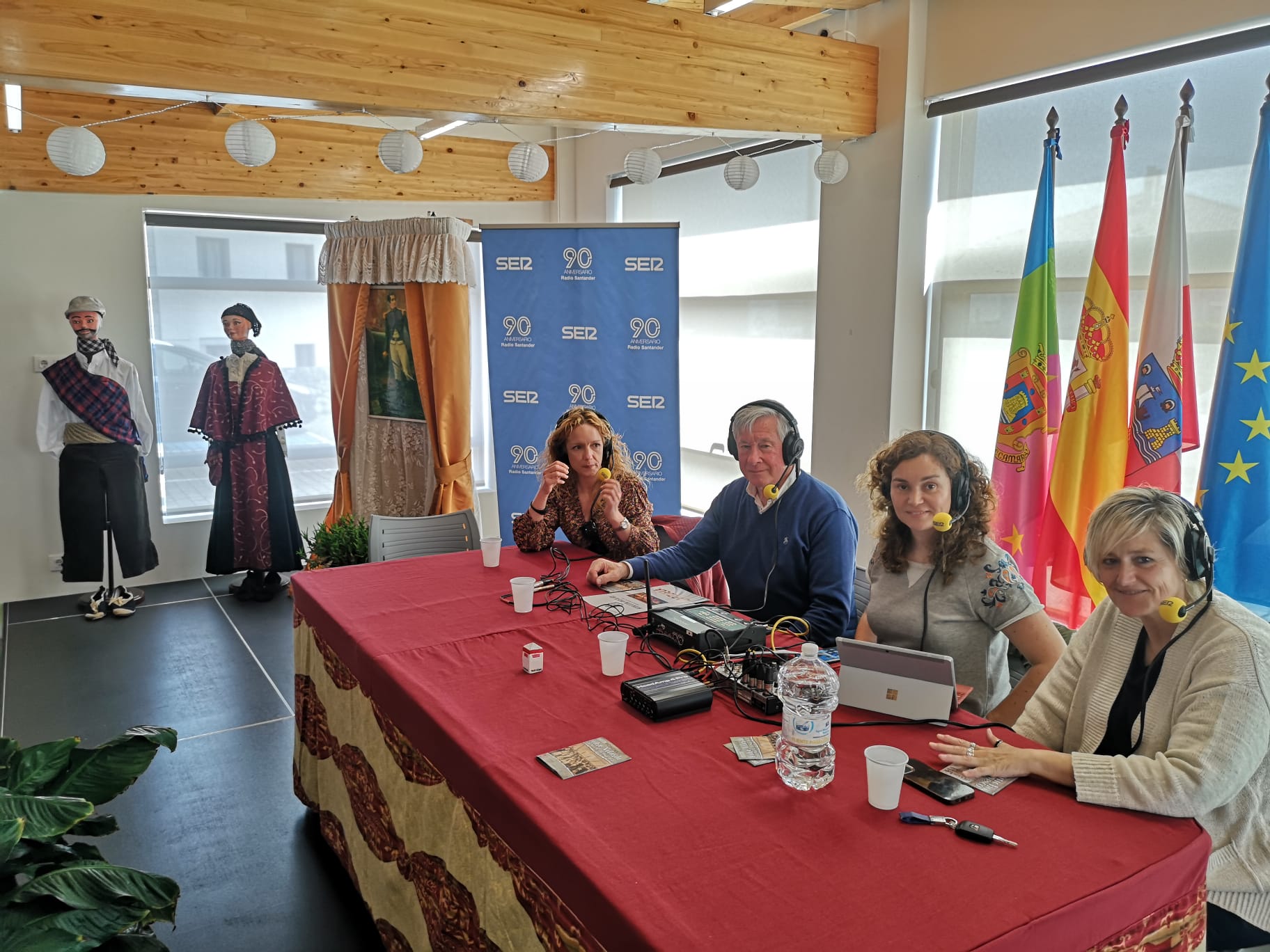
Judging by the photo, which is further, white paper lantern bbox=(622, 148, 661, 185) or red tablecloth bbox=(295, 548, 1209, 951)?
white paper lantern bbox=(622, 148, 661, 185)

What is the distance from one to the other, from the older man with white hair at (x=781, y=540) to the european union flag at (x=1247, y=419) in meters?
1.22

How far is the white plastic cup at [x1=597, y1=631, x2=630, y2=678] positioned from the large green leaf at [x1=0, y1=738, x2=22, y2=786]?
1.30 metres

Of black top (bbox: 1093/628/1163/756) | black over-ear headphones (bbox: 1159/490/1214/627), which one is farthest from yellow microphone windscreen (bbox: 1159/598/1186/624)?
black top (bbox: 1093/628/1163/756)

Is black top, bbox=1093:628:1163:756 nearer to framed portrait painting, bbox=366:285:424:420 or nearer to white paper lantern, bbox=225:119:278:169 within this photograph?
white paper lantern, bbox=225:119:278:169

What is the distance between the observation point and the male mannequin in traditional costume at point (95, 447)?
5062 mm

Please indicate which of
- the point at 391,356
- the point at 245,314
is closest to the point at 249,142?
the point at 391,356

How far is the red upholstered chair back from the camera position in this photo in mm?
3406

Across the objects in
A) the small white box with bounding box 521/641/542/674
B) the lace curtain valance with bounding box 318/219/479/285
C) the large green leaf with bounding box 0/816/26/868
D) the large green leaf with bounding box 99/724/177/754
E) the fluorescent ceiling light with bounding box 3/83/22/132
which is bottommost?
the large green leaf with bounding box 99/724/177/754

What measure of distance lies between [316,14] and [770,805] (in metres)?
2.77

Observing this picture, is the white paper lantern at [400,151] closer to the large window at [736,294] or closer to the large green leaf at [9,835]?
the large window at [736,294]

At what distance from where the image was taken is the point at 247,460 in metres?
5.61

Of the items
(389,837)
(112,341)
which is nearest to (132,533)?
(112,341)

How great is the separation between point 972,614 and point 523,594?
1213 millimetres

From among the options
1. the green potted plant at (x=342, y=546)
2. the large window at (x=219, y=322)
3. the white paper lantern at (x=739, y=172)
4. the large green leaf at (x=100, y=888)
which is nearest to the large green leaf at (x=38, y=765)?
the large green leaf at (x=100, y=888)
